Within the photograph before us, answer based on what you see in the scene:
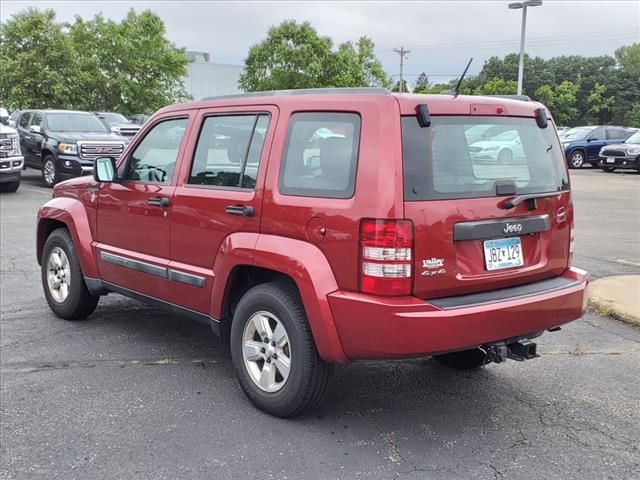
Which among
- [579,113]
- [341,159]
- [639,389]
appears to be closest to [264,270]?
[341,159]

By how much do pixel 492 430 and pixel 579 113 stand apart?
70.8 metres

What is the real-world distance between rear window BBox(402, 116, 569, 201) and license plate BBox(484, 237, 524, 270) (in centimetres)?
27

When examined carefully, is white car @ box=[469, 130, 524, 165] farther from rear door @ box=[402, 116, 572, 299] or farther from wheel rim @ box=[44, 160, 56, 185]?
wheel rim @ box=[44, 160, 56, 185]

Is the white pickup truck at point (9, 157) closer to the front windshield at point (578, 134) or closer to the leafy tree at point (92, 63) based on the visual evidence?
the leafy tree at point (92, 63)

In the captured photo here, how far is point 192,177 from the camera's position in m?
4.23

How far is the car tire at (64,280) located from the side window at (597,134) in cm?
2406

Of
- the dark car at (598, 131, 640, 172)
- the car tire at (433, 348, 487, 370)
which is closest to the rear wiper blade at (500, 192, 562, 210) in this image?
the car tire at (433, 348, 487, 370)

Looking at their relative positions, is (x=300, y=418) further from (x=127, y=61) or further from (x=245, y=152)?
(x=127, y=61)

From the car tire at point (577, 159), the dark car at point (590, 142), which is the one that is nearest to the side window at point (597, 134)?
the dark car at point (590, 142)

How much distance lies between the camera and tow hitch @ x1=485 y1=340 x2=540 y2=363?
345 centimetres

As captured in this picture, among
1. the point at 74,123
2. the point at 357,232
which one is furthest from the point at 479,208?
the point at 74,123

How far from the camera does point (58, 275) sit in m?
5.54

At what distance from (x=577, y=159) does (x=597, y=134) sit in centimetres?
124

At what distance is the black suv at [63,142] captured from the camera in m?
14.8
